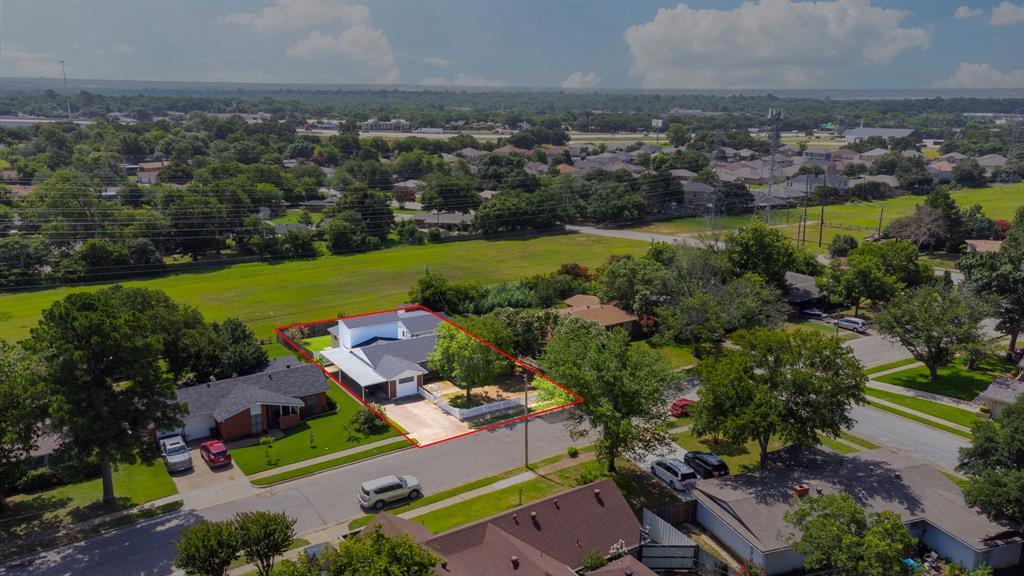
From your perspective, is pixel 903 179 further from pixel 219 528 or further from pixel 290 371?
pixel 219 528

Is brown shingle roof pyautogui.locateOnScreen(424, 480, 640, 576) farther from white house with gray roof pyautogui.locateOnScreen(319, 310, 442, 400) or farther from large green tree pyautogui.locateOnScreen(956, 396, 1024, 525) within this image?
white house with gray roof pyautogui.locateOnScreen(319, 310, 442, 400)

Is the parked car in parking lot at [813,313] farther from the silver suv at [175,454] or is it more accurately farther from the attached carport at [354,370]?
the silver suv at [175,454]

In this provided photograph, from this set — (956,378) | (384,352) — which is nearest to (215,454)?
(384,352)

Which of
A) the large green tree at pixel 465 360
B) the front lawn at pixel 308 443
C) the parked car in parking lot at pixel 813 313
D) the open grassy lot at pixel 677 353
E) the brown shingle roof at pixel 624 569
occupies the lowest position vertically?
the front lawn at pixel 308 443

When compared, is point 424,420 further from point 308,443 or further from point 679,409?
point 679,409

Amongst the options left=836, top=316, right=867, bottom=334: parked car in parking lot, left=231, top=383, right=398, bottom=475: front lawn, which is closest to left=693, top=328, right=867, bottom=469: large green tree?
left=231, top=383, right=398, bottom=475: front lawn

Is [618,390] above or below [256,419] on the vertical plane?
above

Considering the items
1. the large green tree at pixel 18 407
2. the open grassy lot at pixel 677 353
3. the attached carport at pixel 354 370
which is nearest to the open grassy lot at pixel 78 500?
the large green tree at pixel 18 407
